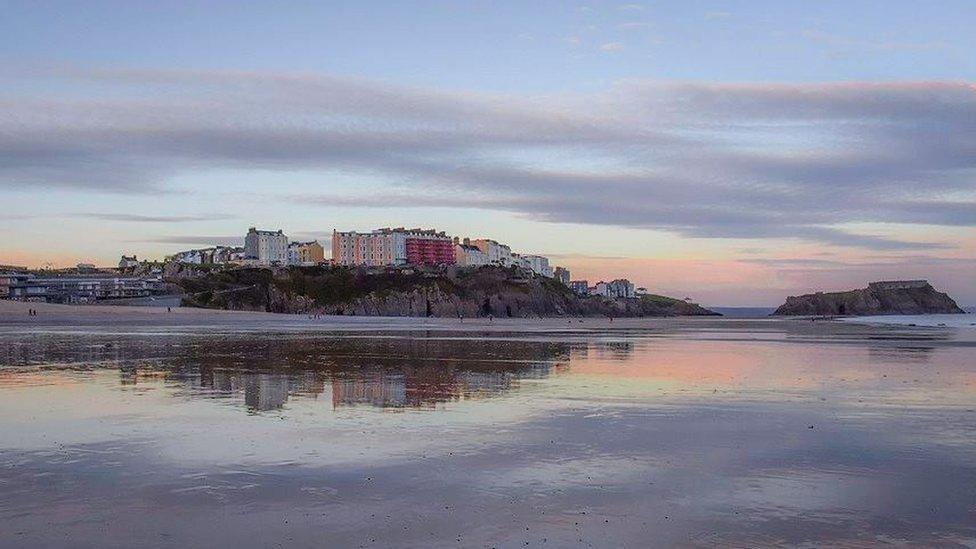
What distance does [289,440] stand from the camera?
14.7 m

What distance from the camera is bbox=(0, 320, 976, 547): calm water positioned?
9.23m

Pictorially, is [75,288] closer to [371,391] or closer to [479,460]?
[371,391]

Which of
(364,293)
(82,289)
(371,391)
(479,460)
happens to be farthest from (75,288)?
(479,460)

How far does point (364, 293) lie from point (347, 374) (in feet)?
497

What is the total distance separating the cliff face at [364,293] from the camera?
15738cm

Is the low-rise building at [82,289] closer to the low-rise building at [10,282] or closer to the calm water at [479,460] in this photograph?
the low-rise building at [10,282]

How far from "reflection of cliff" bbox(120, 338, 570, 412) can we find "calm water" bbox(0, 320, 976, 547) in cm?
21

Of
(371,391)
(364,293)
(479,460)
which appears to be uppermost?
(364,293)

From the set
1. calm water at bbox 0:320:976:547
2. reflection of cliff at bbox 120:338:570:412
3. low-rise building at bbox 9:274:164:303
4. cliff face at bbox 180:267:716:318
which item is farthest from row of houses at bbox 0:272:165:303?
calm water at bbox 0:320:976:547

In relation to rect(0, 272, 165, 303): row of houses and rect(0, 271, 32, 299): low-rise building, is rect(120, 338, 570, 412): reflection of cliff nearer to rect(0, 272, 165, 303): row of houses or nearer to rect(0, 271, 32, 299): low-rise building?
rect(0, 272, 165, 303): row of houses

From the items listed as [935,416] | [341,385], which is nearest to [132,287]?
[341,385]

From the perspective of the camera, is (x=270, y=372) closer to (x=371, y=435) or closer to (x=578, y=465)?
(x=371, y=435)

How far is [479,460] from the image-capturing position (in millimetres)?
13109

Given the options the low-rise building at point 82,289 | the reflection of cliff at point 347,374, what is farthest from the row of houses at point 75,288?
the reflection of cliff at point 347,374
